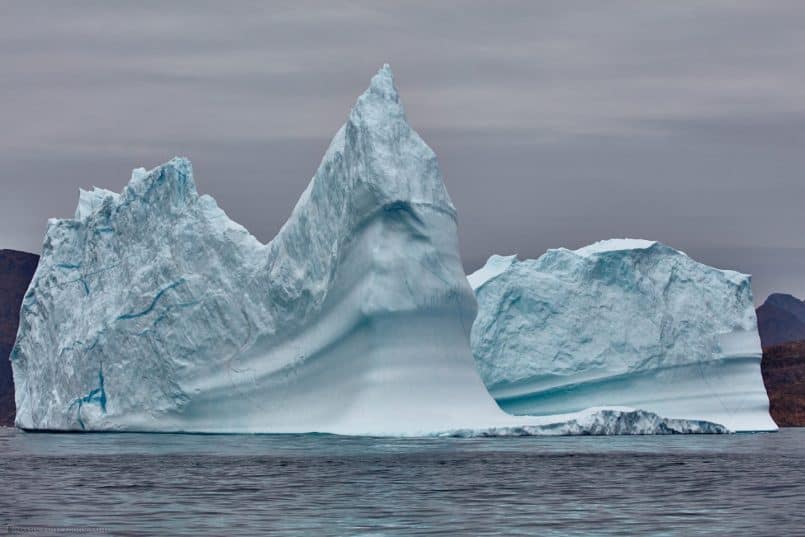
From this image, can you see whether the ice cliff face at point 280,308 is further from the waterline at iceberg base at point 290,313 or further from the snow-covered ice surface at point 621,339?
the snow-covered ice surface at point 621,339

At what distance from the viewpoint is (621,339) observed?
5569 cm

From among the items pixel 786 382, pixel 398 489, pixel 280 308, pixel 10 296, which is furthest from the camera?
pixel 10 296

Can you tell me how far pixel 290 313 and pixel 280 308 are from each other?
403mm

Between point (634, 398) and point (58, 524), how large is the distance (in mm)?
38547

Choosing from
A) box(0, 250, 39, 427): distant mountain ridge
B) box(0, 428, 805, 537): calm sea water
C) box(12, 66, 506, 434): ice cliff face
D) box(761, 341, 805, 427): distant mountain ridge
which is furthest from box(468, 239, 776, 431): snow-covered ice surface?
box(0, 250, 39, 427): distant mountain ridge

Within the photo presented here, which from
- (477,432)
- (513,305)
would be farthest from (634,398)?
(477,432)

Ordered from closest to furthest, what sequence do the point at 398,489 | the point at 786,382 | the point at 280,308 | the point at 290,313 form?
the point at 398,489 < the point at 290,313 < the point at 280,308 < the point at 786,382

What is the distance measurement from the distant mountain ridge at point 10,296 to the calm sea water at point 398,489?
6455 centimetres

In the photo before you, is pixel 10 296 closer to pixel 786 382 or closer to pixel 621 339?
pixel 786 382

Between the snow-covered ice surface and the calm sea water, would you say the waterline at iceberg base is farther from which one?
the snow-covered ice surface

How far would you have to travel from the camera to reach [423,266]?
4466 centimetres

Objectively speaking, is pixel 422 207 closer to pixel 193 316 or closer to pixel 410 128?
pixel 410 128

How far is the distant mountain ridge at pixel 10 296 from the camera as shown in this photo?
104688mm

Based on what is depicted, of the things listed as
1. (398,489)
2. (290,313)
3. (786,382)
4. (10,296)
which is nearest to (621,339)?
(290,313)
